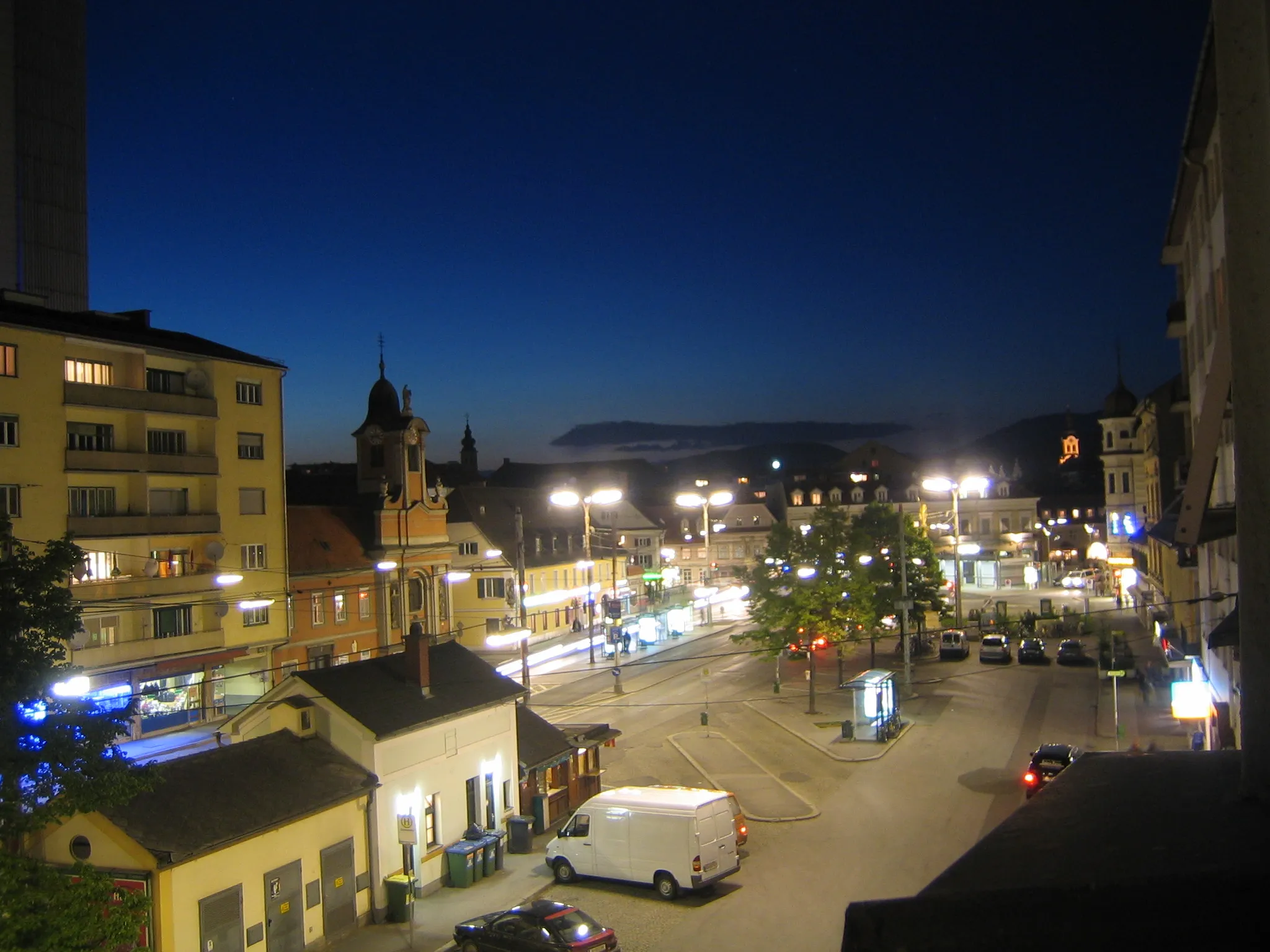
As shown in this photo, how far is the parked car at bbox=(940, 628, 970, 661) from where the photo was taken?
1863 inches

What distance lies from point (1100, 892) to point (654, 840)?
18.0m

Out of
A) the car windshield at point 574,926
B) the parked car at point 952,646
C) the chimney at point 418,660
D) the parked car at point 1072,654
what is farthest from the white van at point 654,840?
the parked car at point 952,646

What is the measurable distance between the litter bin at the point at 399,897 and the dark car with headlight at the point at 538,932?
218cm

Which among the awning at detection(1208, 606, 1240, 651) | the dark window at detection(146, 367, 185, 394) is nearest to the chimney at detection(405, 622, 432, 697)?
the awning at detection(1208, 606, 1240, 651)

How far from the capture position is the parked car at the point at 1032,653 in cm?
4522

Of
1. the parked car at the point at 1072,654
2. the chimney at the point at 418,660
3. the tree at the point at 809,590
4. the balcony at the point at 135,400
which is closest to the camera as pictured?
the chimney at the point at 418,660

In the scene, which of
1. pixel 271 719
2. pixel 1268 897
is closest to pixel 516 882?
pixel 271 719

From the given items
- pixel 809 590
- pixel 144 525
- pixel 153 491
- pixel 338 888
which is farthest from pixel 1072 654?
pixel 153 491

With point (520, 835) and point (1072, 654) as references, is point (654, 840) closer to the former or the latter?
point (520, 835)

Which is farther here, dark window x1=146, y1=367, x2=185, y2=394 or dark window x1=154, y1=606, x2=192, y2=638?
dark window x1=146, y1=367, x2=185, y2=394

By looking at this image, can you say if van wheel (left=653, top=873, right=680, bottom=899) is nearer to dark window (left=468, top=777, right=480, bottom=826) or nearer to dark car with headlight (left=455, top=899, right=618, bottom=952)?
dark car with headlight (left=455, top=899, right=618, bottom=952)

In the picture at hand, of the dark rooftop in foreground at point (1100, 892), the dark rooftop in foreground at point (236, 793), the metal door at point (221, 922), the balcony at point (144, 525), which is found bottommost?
the metal door at point (221, 922)

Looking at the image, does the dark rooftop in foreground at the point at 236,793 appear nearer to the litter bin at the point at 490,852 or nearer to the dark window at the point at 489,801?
the litter bin at the point at 490,852

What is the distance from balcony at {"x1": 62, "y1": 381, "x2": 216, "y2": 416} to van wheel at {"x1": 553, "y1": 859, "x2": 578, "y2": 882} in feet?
84.0
